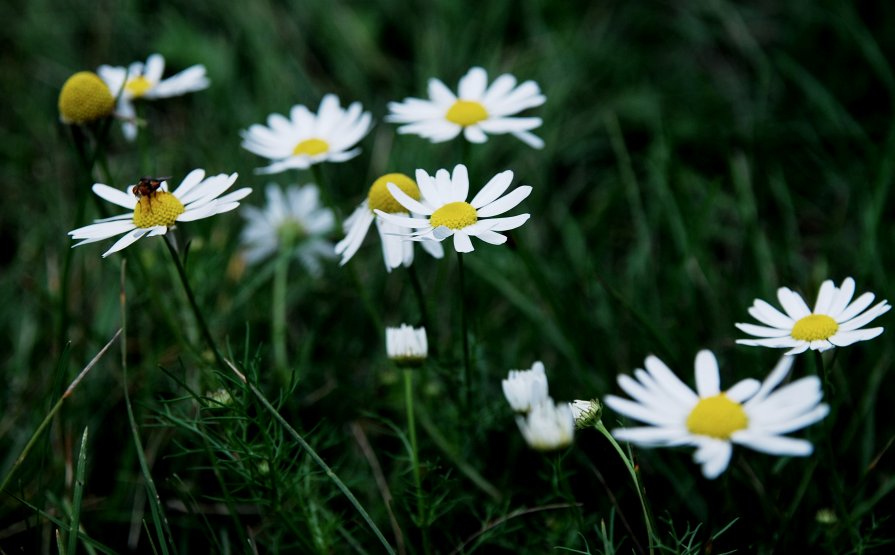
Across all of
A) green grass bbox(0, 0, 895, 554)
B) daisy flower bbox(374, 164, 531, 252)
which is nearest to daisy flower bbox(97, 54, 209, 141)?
green grass bbox(0, 0, 895, 554)

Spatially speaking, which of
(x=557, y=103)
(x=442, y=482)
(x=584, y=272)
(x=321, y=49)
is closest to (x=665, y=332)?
(x=584, y=272)

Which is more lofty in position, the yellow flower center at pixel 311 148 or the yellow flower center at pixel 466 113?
the yellow flower center at pixel 466 113

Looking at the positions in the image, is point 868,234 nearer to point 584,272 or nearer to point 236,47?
point 584,272

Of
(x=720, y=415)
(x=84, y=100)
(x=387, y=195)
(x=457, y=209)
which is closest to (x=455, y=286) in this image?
(x=387, y=195)

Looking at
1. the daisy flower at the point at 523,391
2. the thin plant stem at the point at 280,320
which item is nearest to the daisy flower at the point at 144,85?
the thin plant stem at the point at 280,320

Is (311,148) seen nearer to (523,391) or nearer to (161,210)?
(161,210)

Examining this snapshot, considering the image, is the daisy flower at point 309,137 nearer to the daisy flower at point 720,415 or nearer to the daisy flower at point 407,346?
the daisy flower at point 407,346
